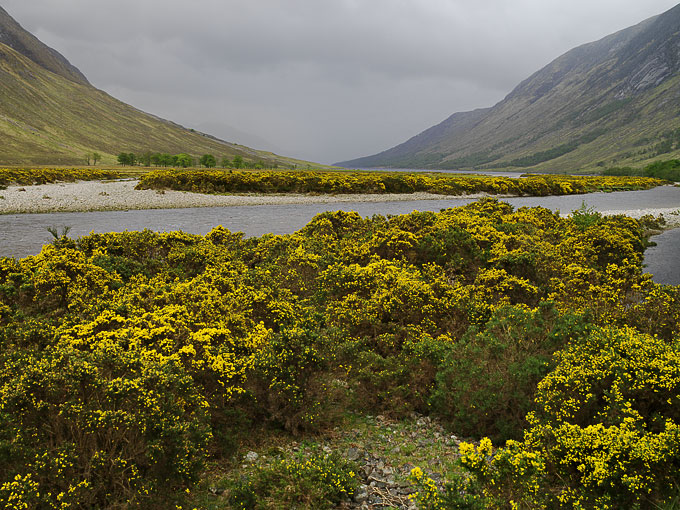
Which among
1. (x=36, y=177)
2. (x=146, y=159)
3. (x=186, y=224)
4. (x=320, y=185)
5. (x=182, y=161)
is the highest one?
(x=146, y=159)

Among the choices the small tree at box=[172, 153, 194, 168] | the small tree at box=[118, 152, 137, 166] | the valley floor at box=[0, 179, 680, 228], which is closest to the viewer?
the valley floor at box=[0, 179, 680, 228]

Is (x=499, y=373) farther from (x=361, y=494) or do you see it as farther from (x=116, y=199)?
(x=116, y=199)

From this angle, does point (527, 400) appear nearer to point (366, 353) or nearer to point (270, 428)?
Result: point (366, 353)

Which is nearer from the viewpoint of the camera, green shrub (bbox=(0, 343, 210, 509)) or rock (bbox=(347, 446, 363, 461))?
green shrub (bbox=(0, 343, 210, 509))

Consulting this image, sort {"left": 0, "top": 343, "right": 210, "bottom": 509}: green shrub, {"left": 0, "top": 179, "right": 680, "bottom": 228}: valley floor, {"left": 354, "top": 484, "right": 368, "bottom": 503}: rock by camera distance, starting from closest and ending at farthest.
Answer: {"left": 0, "top": 343, "right": 210, "bottom": 509}: green shrub, {"left": 354, "top": 484, "right": 368, "bottom": 503}: rock, {"left": 0, "top": 179, "right": 680, "bottom": 228}: valley floor

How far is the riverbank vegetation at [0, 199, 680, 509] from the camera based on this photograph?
15.3 ft

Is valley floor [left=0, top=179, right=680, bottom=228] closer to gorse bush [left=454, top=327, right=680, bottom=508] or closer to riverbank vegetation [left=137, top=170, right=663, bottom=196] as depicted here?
riverbank vegetation [left=137, top=170, right=663, bottom=196]

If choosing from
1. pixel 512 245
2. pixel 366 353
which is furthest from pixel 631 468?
pixel 512 245

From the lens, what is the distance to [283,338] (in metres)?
7.79

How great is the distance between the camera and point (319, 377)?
764 cm

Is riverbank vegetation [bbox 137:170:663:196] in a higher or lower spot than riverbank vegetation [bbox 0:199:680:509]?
higher

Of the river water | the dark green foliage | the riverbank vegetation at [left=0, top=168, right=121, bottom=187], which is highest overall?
the riverbank vegetation at [left=0, top=168, right=121, bottom=187]

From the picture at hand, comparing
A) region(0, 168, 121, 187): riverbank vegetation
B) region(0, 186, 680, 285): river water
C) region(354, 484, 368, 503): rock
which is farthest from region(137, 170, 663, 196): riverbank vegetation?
region(354, 484, 368, 503): rock

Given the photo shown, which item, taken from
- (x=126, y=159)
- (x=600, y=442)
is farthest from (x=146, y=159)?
(x=600, y=442)
